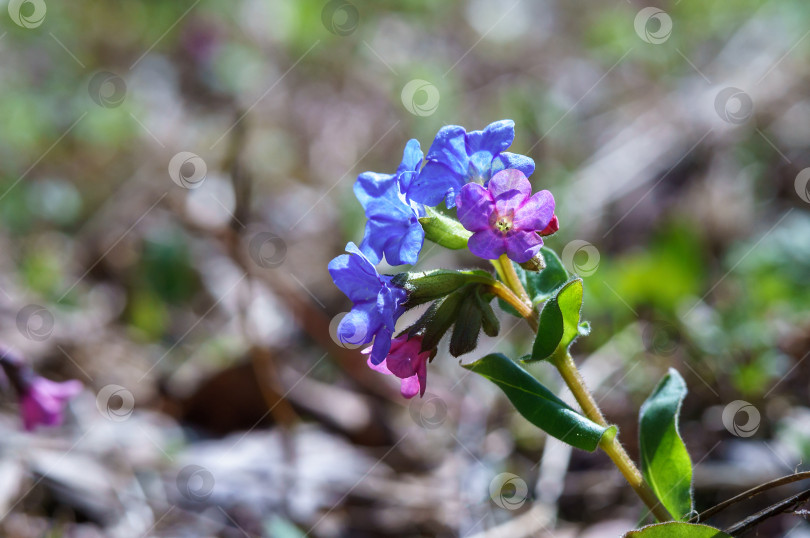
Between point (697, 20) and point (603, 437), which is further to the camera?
point (697, 20)

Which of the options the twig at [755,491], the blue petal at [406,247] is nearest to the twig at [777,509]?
the twig at [755,491]

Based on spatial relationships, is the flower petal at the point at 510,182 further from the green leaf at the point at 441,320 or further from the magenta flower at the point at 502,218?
the green leaf at the point at 441,320

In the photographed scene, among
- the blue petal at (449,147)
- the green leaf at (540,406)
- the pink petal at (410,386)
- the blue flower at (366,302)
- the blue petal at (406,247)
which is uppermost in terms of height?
the blue petal at (449,147)

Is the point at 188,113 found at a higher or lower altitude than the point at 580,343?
lower

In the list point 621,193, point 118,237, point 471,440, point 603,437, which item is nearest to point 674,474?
point 603,437

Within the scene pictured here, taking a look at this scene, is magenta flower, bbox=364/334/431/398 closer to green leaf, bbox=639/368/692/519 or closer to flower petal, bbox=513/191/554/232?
flower petal, bbox=513/191/554/232

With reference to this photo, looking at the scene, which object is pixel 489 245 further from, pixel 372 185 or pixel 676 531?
pixel 676 531

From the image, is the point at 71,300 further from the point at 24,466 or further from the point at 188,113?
the point at 188,113

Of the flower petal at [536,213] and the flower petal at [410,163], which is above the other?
the flower petal at [536,213]
